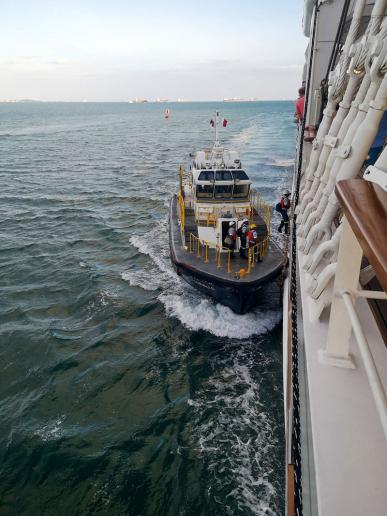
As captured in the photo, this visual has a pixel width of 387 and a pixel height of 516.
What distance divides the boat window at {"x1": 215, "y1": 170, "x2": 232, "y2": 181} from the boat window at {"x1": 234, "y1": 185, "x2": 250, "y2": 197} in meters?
0.49

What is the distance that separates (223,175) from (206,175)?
2.36 feet

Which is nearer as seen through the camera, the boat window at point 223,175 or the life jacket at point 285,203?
the boat window at point 223,175

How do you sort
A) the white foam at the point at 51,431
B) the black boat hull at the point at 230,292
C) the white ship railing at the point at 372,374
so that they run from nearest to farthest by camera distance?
the white ship railing at the point at 372,374, the white foam at the point at 51,431, the black boat hull at the point at 230,292

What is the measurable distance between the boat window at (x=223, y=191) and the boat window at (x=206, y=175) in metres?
0.48

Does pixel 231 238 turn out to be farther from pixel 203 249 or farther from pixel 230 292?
pixel 230 292

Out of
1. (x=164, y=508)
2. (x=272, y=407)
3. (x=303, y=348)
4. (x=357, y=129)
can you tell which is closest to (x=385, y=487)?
(x=303, y=348)

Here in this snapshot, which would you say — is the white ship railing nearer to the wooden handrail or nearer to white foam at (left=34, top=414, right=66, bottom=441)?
the wooden handrail

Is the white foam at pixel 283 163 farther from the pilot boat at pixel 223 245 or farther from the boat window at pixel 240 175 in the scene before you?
the boat window at pixel 240 175

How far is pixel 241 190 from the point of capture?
14508mm

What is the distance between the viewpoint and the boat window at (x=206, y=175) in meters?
14.2

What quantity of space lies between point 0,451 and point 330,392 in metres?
7.78

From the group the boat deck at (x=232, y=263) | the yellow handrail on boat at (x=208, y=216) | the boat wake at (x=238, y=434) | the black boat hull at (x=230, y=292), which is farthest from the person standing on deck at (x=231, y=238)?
the boat wake at (x=238, y=434)

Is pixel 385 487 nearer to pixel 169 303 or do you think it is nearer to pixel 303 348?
pixel 303 348

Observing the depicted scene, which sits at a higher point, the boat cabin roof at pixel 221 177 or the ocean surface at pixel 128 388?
the boat cabin roof at pixel 221 177
